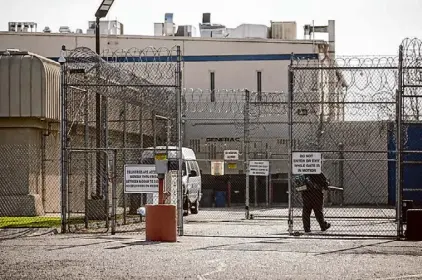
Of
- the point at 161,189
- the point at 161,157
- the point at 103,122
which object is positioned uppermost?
the point at 103,122

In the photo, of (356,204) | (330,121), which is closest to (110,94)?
(330,121)

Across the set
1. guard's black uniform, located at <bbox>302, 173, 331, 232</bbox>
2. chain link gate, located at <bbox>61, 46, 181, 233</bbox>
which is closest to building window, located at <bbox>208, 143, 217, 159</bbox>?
Answer: chain link gate, located at <bbox>61, 46, 181, 233</bbox>

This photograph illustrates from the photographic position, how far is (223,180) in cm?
4306

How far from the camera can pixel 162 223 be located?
19.5m

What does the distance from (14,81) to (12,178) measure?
2796 millimetres

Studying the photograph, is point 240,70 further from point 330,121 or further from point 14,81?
point 14,81

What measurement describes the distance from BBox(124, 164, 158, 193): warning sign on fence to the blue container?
20691mm

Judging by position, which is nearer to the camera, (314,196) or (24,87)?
(314,196)

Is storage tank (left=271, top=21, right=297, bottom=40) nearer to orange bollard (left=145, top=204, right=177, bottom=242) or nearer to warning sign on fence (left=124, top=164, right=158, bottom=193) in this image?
warning sign on fence (left=124, top=164, right=158, bottom=193)

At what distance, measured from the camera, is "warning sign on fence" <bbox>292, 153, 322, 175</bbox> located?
69.4ft

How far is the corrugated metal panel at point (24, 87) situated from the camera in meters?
28.8

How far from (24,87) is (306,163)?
10803mm

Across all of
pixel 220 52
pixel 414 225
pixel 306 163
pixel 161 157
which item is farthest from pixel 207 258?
pixel 220 52

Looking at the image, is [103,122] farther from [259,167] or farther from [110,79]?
[259,167]
